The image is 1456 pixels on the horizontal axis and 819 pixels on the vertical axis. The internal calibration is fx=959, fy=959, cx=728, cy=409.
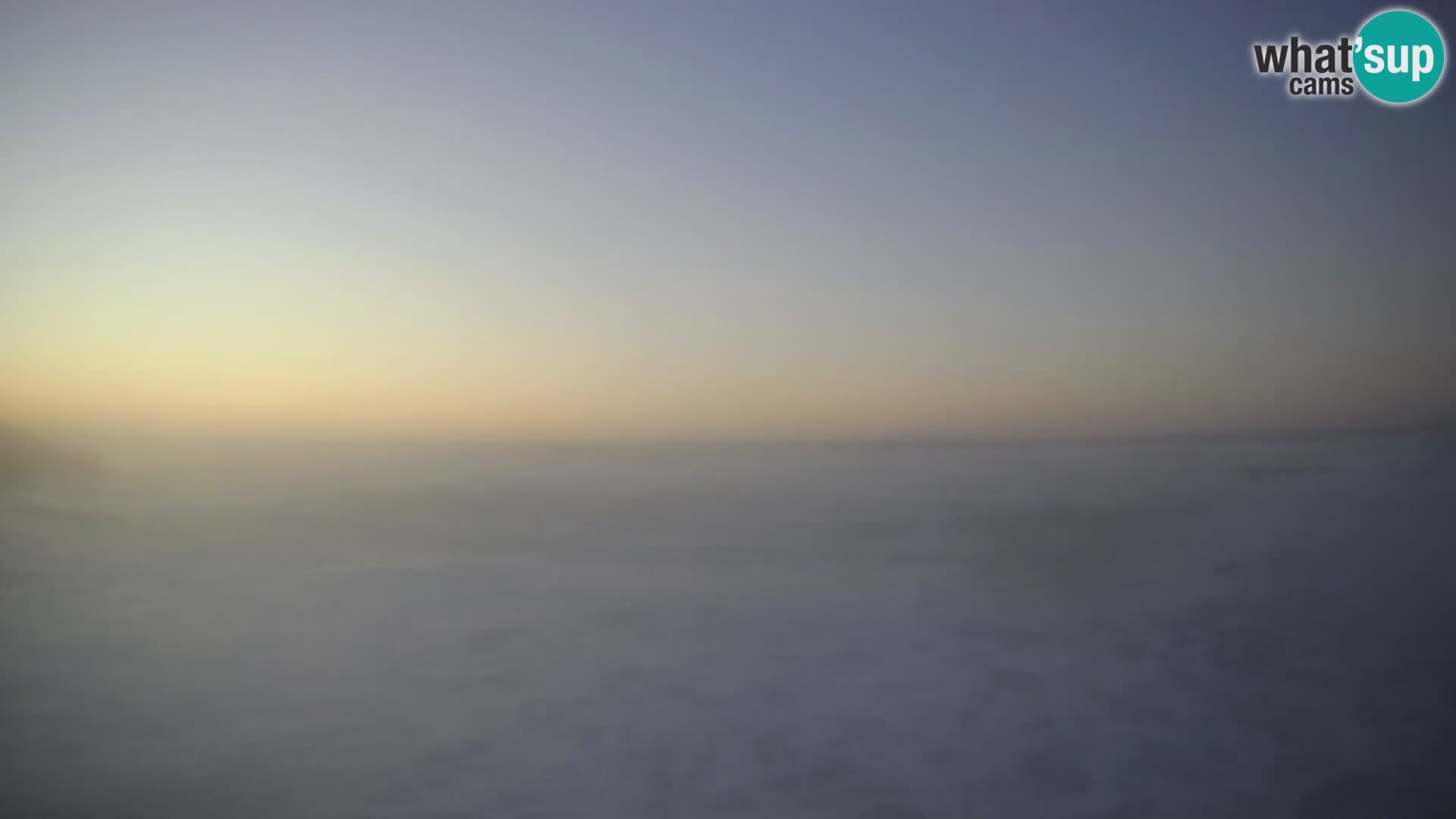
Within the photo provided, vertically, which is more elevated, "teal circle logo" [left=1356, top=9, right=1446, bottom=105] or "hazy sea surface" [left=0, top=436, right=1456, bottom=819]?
"teal circle logo" [left=1356, top=9, right=1446, bottom=105]

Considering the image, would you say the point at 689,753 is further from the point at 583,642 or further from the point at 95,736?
the point at 95,736

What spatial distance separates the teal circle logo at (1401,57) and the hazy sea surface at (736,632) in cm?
89

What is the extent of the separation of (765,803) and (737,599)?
0.48 m

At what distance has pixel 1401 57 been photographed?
2.33 metres

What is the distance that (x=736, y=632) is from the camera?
242 centimetres

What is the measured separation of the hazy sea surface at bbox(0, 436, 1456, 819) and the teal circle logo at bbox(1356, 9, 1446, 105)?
0.89 meters

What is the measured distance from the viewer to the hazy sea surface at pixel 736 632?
227 centimetres

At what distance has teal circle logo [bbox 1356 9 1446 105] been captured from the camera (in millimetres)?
2314

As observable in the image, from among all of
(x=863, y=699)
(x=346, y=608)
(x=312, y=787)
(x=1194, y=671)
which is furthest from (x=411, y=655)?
(x=1194, y=671)

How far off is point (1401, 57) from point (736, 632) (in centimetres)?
215

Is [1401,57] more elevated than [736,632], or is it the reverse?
[1401,57]

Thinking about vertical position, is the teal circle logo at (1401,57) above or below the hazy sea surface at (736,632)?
above

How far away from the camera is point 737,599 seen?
244cm

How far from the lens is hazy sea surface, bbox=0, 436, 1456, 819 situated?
7.45ft
